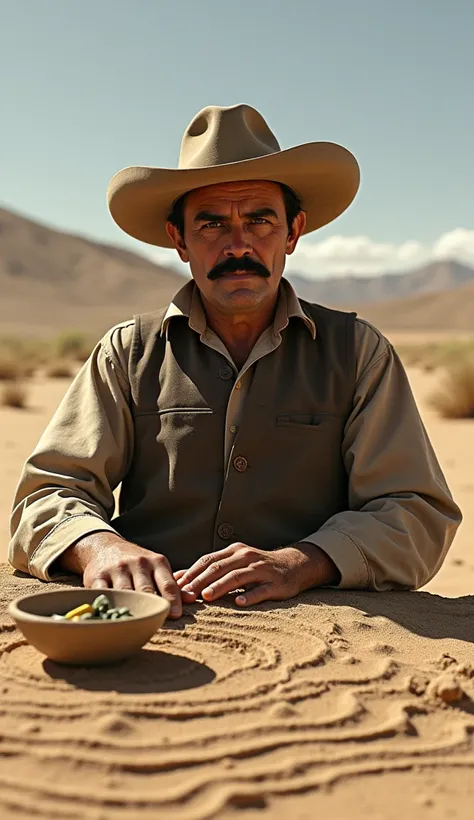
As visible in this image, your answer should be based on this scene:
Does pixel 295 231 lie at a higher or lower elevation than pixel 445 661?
higher

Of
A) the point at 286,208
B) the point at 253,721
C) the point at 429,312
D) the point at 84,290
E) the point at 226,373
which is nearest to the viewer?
the point at 253,721

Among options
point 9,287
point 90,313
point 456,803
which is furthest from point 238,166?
point 9,287

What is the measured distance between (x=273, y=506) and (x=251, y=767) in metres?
1.55

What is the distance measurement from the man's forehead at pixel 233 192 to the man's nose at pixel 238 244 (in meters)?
0.12

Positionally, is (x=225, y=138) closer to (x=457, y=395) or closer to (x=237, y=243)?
(x=237, y=243)

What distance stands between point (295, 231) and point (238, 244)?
47cm

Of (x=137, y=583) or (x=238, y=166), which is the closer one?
(x=137, y=583)

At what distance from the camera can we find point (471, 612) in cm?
351

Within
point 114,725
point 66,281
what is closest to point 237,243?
point 114,725

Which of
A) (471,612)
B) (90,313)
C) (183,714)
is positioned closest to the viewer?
(183,714)

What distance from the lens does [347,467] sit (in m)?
3.70

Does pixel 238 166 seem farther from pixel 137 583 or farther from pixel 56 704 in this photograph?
pixel 56 704

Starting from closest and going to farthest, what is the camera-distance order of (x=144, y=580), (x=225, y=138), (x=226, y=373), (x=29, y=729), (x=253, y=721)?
(x=29, y=729) → (x=253, y=721) → (x=144, y=580) → (x=226, y=373) → (x=225, y=138)

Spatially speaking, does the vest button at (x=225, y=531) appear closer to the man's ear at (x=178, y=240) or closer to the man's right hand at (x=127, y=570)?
the man's right hand at (x=127, y=570)
